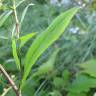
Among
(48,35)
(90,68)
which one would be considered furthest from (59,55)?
(48,35)

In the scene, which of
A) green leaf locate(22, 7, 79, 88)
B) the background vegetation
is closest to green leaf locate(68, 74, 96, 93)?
the background vegetation

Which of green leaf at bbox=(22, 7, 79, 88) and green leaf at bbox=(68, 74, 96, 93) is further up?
green leaf at bbox=(22, 7, 79, 88)

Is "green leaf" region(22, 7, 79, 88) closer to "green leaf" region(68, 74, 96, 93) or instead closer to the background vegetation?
the background vegetation

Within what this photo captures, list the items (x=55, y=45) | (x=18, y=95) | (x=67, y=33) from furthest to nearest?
1. (x=67, y=33)
2. (x=55, y=45)
3. (x=18, y=95)

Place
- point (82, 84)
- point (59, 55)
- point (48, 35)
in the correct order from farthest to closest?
point (59, 55) → point (82, 84) → point (48, 35)

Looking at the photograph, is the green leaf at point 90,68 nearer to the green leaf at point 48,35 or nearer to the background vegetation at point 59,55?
the background vegetation at point 59,55

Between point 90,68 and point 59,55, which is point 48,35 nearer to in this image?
point 90,68

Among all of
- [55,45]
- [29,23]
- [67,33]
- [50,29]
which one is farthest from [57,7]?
[50,29]

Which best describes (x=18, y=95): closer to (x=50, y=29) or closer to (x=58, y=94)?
(x=50, y=29)
